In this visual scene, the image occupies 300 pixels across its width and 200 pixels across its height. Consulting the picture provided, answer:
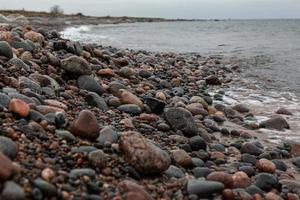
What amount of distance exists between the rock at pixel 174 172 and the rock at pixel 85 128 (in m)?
0.70

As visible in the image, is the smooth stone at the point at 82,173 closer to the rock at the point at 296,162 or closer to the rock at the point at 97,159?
the rock at the point at 97,159

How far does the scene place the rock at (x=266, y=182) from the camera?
358 cm

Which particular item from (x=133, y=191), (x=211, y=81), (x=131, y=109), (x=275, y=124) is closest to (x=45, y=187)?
(x=133, y=191)

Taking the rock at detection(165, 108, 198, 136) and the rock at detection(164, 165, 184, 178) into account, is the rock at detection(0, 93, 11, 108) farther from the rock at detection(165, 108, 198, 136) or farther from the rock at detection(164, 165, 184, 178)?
the rock at detection(165, 108, 198, 136)

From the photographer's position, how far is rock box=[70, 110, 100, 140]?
346 cm

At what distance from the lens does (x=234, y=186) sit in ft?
11.4

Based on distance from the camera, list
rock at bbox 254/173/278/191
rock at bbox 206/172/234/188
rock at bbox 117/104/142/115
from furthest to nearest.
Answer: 1. rock at bbox 117/104/142/115
2. rock at bbox 254/173/278/191
3. rock at bbox 206/172/234/188

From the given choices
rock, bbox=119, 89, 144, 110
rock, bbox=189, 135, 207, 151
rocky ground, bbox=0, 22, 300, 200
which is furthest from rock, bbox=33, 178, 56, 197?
rock, bbox=119, 89, 144, 110

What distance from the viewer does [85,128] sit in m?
3.48

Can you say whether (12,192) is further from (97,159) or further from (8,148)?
(97,159)

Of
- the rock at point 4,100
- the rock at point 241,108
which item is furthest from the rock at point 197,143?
the rock at point 241,108

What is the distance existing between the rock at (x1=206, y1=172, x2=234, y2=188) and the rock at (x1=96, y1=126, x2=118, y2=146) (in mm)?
890

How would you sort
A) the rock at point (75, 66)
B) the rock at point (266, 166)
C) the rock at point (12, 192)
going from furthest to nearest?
the rock at point (75, 66), the rock at point (266, 166), the rock at point (12, 192)

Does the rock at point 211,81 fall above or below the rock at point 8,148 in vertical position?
below
